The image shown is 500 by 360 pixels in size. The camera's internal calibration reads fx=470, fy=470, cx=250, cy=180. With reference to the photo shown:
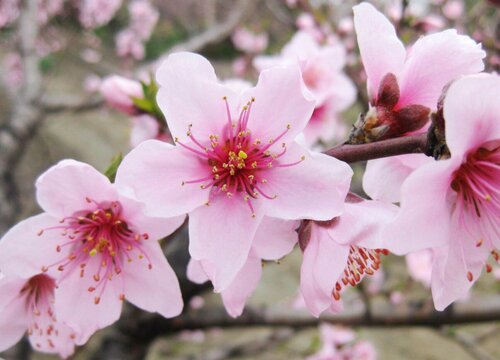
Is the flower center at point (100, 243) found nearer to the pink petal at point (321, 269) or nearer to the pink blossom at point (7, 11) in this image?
the pink petal at point (321, 269)

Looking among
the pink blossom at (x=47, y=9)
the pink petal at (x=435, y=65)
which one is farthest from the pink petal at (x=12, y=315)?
the pink blossom at (x=47, y=9)

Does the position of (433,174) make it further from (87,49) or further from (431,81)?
(87,49)

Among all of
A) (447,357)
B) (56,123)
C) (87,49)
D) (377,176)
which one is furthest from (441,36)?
(87,49)

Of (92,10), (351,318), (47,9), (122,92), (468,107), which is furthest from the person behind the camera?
(92,10)

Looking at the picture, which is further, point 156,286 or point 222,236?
point 156,286

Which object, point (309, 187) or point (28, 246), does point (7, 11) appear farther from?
point (309, 187)

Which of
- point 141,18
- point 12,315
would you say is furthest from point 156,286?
point 141,18

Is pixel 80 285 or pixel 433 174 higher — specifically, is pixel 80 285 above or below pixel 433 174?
below
